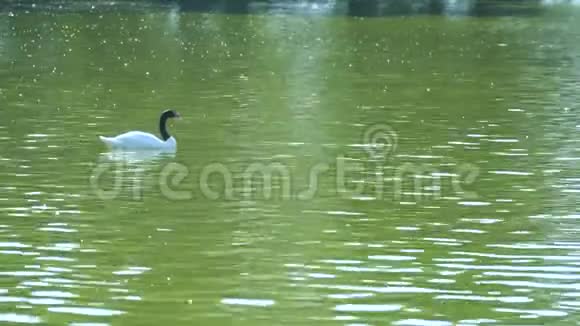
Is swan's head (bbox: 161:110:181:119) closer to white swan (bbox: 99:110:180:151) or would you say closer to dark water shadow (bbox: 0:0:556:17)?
white swan (bbox: 99:110:180:151)

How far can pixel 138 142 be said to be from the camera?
32.5 metres

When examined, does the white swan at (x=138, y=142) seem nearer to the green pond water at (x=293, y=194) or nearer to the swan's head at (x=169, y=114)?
the green pond water at (x=293, y=194)

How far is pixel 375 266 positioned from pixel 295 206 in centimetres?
A: 495

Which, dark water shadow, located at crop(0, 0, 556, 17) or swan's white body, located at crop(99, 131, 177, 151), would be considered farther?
dark water shadow, located at crop(0, 0, 556, 17)

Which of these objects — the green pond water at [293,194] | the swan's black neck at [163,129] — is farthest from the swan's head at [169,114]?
the green pond water at [293,194]

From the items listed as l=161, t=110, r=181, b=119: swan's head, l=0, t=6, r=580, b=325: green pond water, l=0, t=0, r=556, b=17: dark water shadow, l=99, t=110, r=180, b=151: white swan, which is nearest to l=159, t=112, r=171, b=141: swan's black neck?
l=161, t=110, r=181, b=119: swan's head

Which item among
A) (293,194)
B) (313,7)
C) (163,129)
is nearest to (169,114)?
(163,129)

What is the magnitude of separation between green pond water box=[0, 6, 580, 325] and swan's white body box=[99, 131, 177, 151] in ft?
0.95

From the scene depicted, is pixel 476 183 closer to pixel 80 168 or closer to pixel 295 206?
pixel 295 206

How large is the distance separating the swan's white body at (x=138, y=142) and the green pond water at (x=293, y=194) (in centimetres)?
29

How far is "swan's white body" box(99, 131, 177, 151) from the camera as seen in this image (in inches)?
1267

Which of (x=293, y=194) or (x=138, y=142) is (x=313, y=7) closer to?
(x=138, y=142)

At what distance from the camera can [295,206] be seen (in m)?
25.2

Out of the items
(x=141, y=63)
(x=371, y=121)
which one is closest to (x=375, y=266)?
(x=371, y=121)
